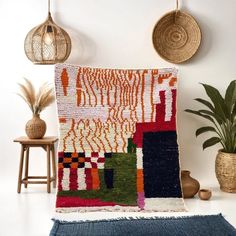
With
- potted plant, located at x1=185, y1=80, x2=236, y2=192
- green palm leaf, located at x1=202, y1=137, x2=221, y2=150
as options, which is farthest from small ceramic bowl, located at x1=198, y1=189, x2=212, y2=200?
green palm leaf, located at x1=202, y1=137, x2=221, y2=150

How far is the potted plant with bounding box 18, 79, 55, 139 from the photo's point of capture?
3.57 metres

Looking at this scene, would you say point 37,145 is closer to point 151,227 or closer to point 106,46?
point 106,46

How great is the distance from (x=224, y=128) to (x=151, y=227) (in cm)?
131

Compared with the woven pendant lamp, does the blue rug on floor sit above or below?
below

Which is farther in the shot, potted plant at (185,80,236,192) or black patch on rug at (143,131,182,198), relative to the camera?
potted plant at (185,80,236,192)

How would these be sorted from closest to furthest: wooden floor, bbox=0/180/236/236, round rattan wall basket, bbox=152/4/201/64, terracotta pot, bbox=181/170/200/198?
1. wooden floor, bbox=0/180/236/236
2. terracotta pot, bbox=181/170/200/198
3. round rattan wall basket, bbox=152/4/201/64

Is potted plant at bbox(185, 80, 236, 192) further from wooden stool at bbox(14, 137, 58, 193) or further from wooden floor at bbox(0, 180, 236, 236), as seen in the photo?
wooden stool at bbox(14, 137, 58, 193)

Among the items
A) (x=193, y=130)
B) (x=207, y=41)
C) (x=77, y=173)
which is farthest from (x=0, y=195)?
(x=207, y=41)

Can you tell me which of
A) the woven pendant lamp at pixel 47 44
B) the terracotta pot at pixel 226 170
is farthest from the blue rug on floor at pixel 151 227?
the woven pendant lamp at pixel 47 44

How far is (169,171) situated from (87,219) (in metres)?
0.79

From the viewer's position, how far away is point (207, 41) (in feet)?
12.8

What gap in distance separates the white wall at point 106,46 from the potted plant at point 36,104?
220 millimetres

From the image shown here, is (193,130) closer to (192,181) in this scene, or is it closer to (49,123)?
(192,181)

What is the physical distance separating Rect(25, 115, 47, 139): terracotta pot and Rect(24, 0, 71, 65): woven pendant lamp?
1.59 ft
